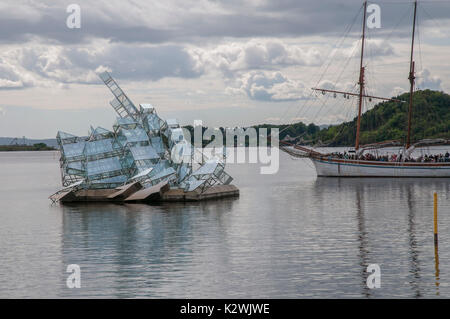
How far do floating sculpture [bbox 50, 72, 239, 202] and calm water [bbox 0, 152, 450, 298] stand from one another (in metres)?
4.09

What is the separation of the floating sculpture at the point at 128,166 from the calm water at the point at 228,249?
409 cm

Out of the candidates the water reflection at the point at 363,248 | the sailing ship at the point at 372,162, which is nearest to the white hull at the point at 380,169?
the sailing ship at the point at 372,162

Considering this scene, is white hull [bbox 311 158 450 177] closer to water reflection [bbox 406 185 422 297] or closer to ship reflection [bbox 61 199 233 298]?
ship reflection [bbox 61 199 233 298]

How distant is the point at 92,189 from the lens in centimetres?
8056

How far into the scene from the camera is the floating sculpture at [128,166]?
257 ft

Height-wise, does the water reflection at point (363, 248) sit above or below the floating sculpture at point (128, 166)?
below

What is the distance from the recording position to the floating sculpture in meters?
78.2

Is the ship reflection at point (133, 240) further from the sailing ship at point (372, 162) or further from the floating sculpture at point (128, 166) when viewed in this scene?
the sailing ship at point (372, 162)

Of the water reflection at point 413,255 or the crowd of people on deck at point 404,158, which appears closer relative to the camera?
the water reflection at point 413,255

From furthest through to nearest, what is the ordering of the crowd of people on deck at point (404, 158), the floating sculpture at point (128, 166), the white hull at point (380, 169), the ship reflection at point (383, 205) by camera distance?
the crowd of people on deck at point (404, 158) < the white hull at point (380, 169) < the floating sculpture at point (128, 166) < the ship reflection at point (383, 205)

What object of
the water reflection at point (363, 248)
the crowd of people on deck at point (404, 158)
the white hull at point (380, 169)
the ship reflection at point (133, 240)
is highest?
Result: the crowd of people on deck at point (404, 158)
